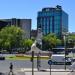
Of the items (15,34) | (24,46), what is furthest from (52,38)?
(15,34)

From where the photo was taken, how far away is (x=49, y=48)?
5955 inches

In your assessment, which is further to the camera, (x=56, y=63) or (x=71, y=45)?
(x=71, y=45)

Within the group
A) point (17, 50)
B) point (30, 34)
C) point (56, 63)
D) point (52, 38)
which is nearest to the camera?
point (56, 63)

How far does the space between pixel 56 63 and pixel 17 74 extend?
29.5m

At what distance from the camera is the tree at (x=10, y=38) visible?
132 m

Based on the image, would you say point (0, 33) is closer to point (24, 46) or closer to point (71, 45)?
point (24, 46)

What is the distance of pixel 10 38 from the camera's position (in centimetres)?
13200

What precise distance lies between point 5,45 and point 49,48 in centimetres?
2468

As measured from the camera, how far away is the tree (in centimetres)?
13162

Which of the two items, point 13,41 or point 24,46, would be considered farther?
point 24,46

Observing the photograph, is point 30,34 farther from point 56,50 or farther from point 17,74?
point 17,74

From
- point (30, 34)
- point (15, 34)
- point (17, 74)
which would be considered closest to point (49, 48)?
point (15, 34)

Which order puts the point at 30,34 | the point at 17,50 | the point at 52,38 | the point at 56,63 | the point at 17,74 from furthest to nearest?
1. the point at 30,34
2. the point at 52,38
3. the point at 17,50
4. the point at 56,63
5. the point at 17,74

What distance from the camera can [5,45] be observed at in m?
133
